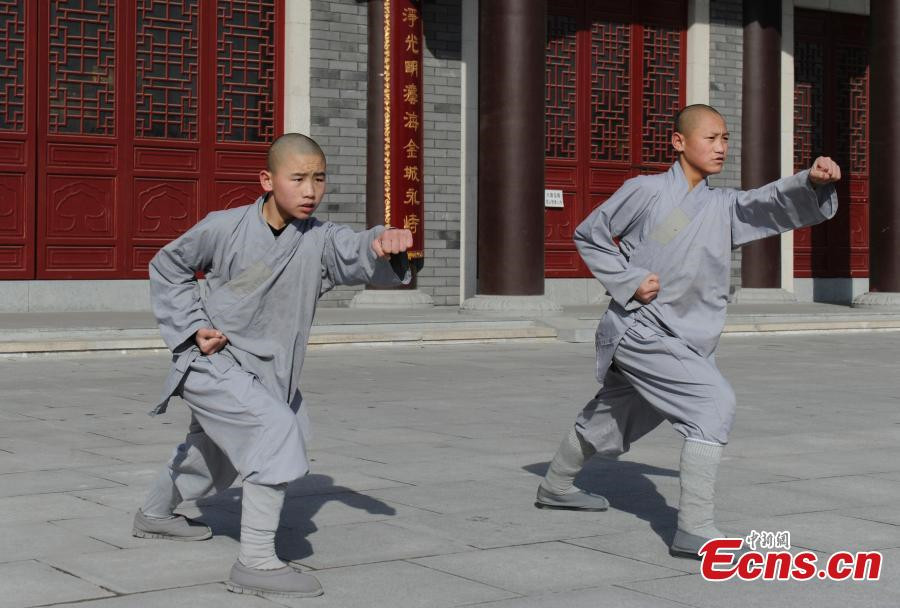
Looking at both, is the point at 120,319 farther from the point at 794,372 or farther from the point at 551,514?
the point at 551,514

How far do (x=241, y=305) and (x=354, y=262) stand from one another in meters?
0.43

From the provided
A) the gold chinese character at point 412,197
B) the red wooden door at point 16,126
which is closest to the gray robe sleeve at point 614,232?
the gold chinese character at point 412,197

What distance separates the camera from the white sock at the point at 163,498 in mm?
5191

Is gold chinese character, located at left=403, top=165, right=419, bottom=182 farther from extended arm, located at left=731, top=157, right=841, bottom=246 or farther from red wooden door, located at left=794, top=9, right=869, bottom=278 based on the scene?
extended arm, located at left=731, top=157, right=841, bottom=246

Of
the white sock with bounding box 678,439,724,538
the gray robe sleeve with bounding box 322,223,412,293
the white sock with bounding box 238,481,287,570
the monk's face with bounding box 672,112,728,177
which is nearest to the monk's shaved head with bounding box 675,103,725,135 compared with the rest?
the monk's face with bounding box 672,112,728,177

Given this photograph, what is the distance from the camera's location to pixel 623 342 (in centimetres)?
554

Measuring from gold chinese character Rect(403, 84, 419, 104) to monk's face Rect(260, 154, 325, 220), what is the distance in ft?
40.8

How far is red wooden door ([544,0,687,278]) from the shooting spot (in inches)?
815

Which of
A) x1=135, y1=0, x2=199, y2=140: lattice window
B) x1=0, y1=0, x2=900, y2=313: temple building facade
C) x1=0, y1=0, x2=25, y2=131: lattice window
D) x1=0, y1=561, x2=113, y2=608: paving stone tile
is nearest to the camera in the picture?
x1=0, y1=561, x2=113, y2=608: paving stone tile

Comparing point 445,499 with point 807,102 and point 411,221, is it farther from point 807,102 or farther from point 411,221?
point 807,102

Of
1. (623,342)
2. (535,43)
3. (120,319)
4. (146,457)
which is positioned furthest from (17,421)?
(535,43)

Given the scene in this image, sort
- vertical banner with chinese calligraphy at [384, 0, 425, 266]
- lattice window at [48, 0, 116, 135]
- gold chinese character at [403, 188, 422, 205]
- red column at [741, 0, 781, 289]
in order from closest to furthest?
lattice window at [48, 0, 116, 135], vertical banner with chinese calligraphy at [384, 0, 425, 266], gold chinese character at [403, 188, 422, 205], red column at [741, 0, 781, 289]

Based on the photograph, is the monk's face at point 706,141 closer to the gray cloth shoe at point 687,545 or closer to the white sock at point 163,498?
the gray cloth shoe at point 687,545

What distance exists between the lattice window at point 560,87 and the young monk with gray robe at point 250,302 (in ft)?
51.2
